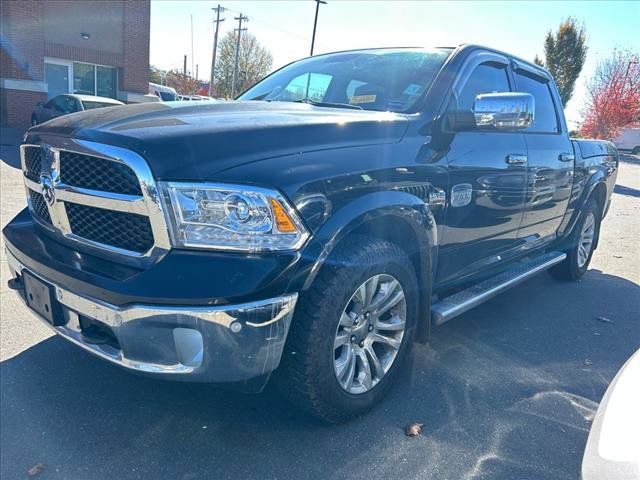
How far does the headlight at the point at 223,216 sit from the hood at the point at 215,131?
67 mm

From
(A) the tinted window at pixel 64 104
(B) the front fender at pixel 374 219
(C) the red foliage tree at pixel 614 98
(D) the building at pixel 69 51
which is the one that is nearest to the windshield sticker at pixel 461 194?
(B) the front fender at pixel 374 219

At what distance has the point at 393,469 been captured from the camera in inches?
89.4

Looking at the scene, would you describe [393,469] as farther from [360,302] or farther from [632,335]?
[632,335]

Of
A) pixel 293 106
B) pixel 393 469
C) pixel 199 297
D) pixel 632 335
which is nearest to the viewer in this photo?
pixel 199 297

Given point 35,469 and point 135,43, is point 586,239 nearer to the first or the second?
point 35,469

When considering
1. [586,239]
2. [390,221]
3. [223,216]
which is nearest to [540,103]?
[586,239]

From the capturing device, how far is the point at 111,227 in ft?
7.07

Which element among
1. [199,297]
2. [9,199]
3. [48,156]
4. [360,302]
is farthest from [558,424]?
[9,199]

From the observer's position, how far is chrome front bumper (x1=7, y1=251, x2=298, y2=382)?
1.91 meters

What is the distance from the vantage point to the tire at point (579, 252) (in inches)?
202

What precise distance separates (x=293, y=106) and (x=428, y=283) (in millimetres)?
1251

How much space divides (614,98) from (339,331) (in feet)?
123

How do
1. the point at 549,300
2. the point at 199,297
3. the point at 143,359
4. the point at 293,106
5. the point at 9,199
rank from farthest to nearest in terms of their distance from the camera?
the point at 9,199 < the point at 549,300 < the point at 293,106 < the point at 143,359 < the point at 199,297

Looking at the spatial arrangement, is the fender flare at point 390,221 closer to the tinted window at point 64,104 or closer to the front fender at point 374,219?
the front fender at point 374,219
